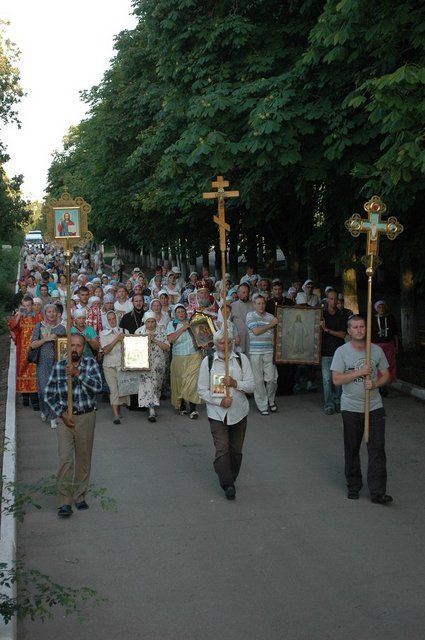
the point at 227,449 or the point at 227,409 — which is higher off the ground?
the point at 227,409

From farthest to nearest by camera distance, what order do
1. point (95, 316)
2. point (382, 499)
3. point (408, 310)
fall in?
point (408, 310) → point (95, 316) → point (382, 499)

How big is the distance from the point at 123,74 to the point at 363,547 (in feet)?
92.9

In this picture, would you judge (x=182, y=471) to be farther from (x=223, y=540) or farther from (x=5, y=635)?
(x=5, y=635)

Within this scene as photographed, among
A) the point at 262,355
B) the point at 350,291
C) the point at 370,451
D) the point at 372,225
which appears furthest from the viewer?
the point at 350,291

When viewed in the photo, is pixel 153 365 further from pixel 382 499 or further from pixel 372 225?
pixel 382 499

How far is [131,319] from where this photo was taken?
651 inches

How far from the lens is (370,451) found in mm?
10273

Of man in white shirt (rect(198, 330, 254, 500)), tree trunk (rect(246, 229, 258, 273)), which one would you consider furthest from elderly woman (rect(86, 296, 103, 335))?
tree trunk (rect(246, 229, 258, 273))

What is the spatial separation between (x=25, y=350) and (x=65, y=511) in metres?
7.44

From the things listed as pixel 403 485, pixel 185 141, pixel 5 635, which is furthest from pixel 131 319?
pixel 5 635

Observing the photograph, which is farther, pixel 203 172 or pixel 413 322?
pixel 413 322

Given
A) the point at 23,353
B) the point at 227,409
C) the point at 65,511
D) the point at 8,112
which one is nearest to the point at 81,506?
the point at 65,511

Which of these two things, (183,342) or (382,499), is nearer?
(382,499)

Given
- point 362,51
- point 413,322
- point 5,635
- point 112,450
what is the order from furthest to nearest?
1. point 413,322
2. point 362,51
3. point 112,450
4. point 5,635
